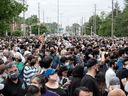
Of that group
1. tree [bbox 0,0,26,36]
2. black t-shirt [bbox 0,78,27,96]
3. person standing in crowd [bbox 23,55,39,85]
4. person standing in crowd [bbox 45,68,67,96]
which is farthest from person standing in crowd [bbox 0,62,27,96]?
tree [bbox 0,0,26,36]

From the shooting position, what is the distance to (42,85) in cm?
334

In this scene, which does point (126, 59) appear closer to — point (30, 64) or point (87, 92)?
point (87, 92)

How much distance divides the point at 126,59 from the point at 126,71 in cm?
37

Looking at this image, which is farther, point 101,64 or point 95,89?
point 101,64

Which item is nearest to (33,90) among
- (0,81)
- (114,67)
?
(0,81)

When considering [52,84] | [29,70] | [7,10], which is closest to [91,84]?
[52,84]

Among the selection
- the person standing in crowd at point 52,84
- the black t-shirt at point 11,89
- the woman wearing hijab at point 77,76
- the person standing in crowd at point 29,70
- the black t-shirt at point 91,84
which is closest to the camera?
the person standing in crowd at point 52,84

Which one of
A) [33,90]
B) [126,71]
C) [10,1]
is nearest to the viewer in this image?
[33,90]

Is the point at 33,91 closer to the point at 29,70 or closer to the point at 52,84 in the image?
the point at 52,84

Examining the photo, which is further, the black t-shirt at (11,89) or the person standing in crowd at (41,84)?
the black t-shirt at (11,89)

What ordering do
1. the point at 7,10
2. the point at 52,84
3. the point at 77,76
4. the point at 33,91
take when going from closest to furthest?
the point at 33,91 < the point at 52,84 < the point at 77,76 < the point at 7,10

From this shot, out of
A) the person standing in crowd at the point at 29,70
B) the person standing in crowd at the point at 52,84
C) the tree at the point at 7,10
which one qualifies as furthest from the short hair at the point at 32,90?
the tree at the point at 7,10

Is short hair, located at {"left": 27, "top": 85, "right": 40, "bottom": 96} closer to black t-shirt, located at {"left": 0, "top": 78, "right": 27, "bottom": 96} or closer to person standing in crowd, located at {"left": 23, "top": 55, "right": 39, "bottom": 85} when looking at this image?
black t-shirt, located at {"left": 0, "top": 78, "right": 27, "bottom": 96}

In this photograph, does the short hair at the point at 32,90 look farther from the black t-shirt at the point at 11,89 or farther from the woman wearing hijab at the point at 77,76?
the woman wearing hijab at the point at 77,76
